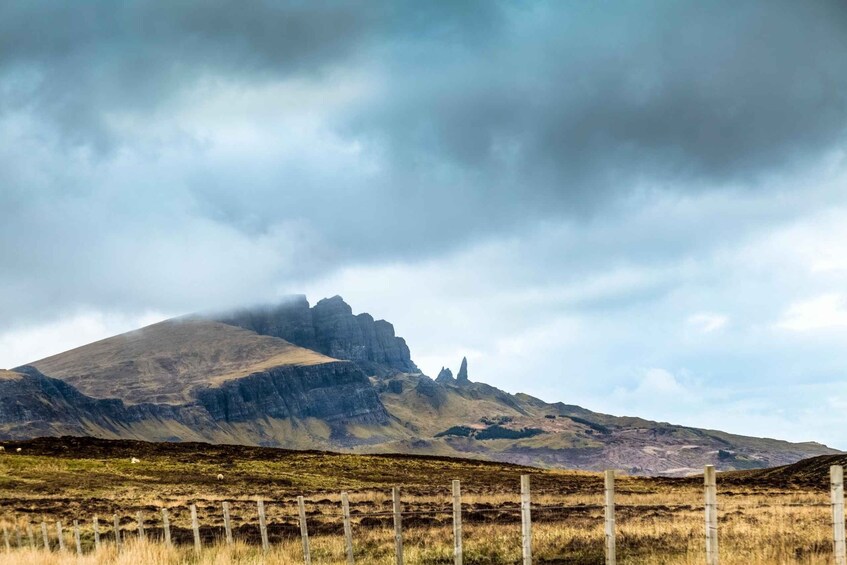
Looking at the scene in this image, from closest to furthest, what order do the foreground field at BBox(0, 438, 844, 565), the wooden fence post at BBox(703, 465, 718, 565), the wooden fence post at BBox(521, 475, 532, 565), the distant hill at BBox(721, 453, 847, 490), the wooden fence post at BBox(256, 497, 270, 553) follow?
the wooden fence post at BBox(703, 465, 718, 565) < the wooden fence post at BBox(521, 475, 532, 565) < the foreground field at BBox(0, 438, 844, 565) < the wooden fence post at BBox(256, 497, 270, 553) < the distant hill at BBox(721, 453, 847, 490)

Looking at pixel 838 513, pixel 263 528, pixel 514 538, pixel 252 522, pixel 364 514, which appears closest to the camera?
pixel 838 513

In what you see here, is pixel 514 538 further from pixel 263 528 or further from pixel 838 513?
pixel 838 513

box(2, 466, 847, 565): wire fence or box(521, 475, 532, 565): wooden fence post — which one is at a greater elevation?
box(521, 475, 532, 565): wooden fence post

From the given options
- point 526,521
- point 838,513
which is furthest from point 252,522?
point 838,513

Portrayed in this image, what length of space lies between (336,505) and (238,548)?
21.0m

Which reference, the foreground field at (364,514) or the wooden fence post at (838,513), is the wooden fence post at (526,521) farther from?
the wooden fence post at (838,513)

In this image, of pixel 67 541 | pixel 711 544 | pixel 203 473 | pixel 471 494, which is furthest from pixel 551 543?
pixel 203 473

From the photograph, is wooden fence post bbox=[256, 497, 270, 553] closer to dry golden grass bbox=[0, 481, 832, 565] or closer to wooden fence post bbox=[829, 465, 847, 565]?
dry golden grass bbox=[0, 481, 832, 565]

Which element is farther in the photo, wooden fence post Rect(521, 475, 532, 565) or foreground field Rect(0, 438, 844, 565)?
foreground field Rect(0, 438, 844, 565)

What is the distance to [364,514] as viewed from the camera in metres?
31.7

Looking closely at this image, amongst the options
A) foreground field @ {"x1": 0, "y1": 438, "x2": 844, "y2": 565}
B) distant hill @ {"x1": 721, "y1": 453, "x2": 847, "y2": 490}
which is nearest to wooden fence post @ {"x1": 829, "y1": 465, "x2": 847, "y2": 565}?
foreground field @ {"x1": 0, "y1": 438, "x2": 844, "y2": 565}

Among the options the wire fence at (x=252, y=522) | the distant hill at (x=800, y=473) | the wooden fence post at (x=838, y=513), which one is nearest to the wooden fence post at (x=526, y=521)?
the wire fence at (x=252, y=522)

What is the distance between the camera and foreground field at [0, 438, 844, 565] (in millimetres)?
23719

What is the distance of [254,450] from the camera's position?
344ft
